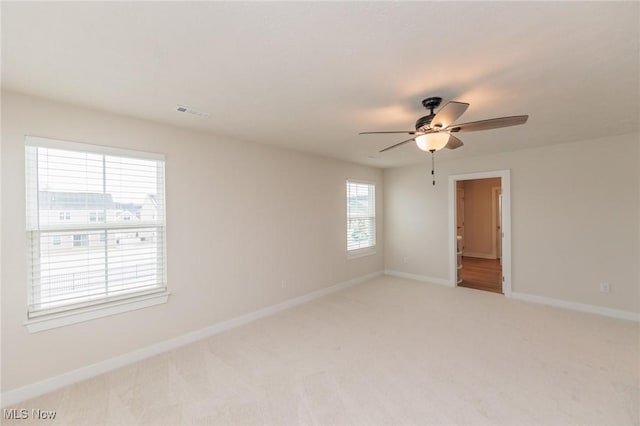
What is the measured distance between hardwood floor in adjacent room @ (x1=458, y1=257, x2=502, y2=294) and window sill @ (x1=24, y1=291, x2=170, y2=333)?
5.19 meters

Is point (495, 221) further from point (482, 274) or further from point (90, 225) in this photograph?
point (90, 225)

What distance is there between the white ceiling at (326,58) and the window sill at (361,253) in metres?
3.08

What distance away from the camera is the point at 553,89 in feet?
7.30

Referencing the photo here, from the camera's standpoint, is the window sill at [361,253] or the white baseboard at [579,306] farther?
the window sill at [361,253]

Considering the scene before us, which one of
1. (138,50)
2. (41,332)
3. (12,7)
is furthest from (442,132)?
(41,332)

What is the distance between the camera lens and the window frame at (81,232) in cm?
228

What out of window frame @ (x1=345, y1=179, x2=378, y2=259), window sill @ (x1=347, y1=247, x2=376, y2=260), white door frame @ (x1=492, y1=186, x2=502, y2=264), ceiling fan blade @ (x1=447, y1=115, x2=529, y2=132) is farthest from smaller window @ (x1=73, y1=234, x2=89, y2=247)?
white door frame @ (x1=492, y1=186, x2=502, y2=264)

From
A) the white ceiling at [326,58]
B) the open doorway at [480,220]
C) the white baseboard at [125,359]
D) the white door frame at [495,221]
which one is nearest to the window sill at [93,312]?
the white baseboard at [125,359]

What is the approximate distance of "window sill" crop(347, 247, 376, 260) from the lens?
5443 mm

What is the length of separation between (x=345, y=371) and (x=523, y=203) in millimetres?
3998

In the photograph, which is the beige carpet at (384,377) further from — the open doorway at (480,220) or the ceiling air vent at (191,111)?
the open doorway at (480,220)

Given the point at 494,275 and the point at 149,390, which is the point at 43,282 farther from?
the point at 494,275

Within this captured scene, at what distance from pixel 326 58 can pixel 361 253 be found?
174 inches

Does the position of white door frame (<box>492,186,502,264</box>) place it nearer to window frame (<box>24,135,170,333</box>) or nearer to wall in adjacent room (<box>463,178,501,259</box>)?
wall in adjacent room (<box>463,178,501,259</box>)
